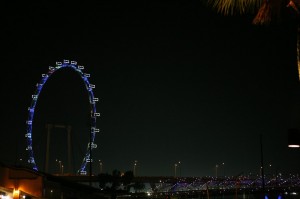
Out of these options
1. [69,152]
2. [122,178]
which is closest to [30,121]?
[69,152]

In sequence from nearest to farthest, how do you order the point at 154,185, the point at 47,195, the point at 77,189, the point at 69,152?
the point at 47,195 → the point at 77,189 → the point at 69,152 → the point at 154,185

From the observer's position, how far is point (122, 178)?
137ft

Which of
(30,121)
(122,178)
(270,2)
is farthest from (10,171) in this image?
(30,121)

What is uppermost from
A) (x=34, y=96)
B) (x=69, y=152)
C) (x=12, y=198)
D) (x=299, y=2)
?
(x=34, y=96)

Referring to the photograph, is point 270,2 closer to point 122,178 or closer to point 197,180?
point 122,178

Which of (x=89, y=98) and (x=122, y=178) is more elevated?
(x=89, y=98)

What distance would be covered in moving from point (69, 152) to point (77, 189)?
57432 mm

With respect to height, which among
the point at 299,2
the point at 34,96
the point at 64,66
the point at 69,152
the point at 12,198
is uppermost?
the point at 64,66

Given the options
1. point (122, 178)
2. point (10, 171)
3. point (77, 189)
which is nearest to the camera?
point (10, 171)

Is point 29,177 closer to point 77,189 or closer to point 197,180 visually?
point 77,189

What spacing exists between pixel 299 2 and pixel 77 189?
18.1 meters

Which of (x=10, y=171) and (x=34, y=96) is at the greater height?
(x=34, y=96)

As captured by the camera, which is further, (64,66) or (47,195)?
(64,66)

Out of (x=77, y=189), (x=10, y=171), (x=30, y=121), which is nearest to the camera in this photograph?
(x=10, y=171)
